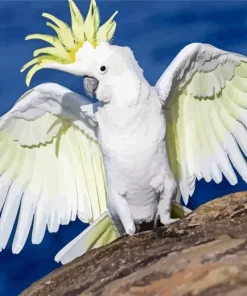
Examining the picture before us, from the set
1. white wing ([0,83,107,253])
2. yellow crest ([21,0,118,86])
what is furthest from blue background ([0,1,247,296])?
yellow crest ([21,0,118,86])

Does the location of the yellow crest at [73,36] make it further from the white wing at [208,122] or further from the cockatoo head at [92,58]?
the white wing at [208,122]

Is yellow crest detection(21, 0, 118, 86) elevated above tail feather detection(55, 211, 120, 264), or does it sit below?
above

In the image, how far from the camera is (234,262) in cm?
107

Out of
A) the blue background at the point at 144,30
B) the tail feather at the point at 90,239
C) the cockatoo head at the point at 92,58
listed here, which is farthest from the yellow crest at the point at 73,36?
the blue background at the point at 144,30

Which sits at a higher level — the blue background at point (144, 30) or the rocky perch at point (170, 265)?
the blue background at point (144, 30)

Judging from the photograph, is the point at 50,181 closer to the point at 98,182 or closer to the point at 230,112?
the point at 98,182

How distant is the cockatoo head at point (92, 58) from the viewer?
3.88ft

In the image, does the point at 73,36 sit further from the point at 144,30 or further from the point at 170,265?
the point at 144,30

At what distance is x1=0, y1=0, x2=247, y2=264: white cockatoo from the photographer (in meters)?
1.20

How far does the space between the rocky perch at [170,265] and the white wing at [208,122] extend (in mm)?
164

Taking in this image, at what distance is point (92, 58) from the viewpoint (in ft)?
3.88

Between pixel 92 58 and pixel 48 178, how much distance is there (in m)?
0.27

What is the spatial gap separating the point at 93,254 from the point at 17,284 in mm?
743

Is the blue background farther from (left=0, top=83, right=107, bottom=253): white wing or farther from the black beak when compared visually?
the black beak
